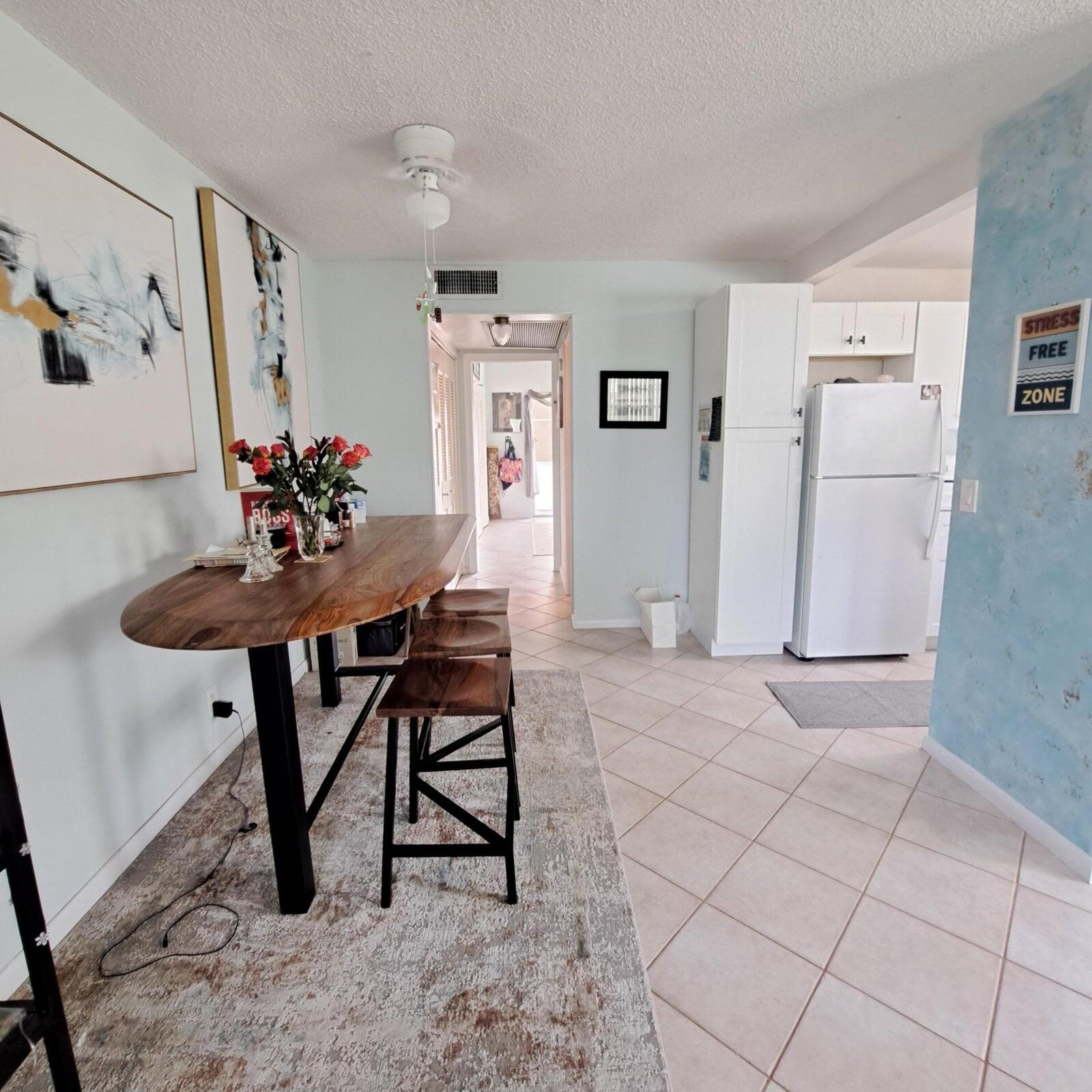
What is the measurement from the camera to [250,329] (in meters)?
2.55

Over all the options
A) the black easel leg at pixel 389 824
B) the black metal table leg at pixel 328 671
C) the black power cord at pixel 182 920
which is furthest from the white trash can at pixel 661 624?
the black power cord at pixel 182 920

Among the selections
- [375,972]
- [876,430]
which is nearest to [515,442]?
[876,430]

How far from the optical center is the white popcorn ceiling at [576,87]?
145 cm

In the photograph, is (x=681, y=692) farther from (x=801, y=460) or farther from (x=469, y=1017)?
(x=469, y=1017)

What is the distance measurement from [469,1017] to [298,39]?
2446 mm

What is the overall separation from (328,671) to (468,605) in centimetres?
95

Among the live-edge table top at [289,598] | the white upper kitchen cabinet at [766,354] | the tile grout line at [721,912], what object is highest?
the white upper kitchen cabinet at [766,354]

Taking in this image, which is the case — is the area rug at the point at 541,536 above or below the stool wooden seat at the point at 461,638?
below

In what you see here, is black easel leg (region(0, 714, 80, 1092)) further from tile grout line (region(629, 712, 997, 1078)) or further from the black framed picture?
the black framed picture

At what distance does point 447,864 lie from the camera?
1787 mm

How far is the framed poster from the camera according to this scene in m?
1.69

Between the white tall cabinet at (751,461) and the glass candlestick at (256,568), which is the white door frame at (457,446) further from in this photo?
the glass candlestick at (256,568)

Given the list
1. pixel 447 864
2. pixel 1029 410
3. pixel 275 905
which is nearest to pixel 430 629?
pixel 447 864

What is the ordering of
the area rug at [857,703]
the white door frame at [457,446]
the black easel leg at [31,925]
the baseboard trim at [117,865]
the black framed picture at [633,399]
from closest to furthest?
the black easel leg at [31,925], the baseboard trim at [117,865], the area rug at [857,703], the black framed picture at [633,399], the white door frame at [457,446]
